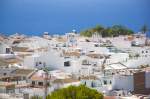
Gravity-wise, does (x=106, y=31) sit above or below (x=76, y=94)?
above

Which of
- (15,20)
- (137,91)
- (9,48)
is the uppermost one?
(15,20)

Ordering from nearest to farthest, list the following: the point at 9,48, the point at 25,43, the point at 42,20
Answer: the point at 9,48
the point at 25,43
the point at 42,20

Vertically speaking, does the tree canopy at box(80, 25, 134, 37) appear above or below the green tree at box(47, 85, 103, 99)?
above

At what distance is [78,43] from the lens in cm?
2602

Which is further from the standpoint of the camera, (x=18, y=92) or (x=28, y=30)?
(x=28, y=30)

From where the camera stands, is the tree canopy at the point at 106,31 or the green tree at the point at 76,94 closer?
the green tree at the point at 76,94

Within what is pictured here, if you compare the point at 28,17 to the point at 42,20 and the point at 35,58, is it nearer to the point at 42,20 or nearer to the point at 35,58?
the point at 42,20

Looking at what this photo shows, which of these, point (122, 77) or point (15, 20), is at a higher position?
point (15, 20)

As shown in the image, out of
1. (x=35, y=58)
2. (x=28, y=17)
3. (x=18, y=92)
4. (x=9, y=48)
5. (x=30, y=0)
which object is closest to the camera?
(x=18, y=92)

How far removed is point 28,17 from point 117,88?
1431 inches

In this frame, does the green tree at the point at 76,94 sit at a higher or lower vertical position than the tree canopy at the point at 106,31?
lower

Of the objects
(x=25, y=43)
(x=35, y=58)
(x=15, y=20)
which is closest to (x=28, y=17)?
(x=15, y=20)

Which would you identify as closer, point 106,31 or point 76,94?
point 76,94

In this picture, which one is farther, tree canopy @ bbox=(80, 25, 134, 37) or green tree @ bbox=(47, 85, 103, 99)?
tree canopy @ bbox=(80, 25, 134, 37)
